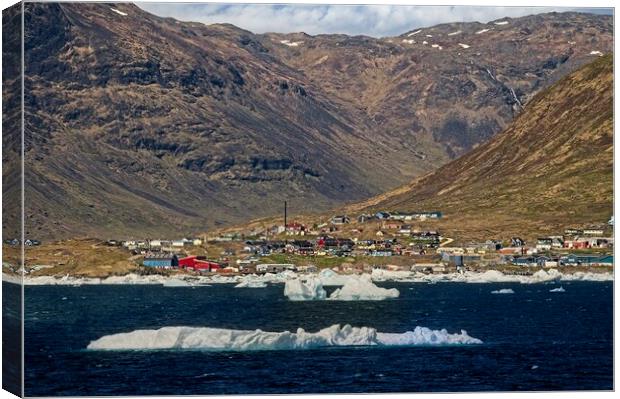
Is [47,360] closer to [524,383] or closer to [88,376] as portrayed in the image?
[88,376]

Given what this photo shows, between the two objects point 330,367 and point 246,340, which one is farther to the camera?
point 246,340

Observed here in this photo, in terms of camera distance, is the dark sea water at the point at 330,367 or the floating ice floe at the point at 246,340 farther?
the floating ice floe at the point at 246,340

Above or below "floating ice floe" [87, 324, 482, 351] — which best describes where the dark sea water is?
below

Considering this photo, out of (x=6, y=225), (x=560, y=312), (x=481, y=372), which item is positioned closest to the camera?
(x=6, y=225)

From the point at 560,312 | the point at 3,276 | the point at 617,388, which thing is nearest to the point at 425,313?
the point at 560,312

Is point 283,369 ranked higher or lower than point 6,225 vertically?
lower

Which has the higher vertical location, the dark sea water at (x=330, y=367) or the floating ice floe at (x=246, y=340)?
the floating ice floe at (x=246, y=340)

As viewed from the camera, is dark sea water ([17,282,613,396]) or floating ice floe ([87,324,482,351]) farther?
floating ice floe ([87,324,482,351])

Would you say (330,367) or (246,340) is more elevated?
(246,340)
